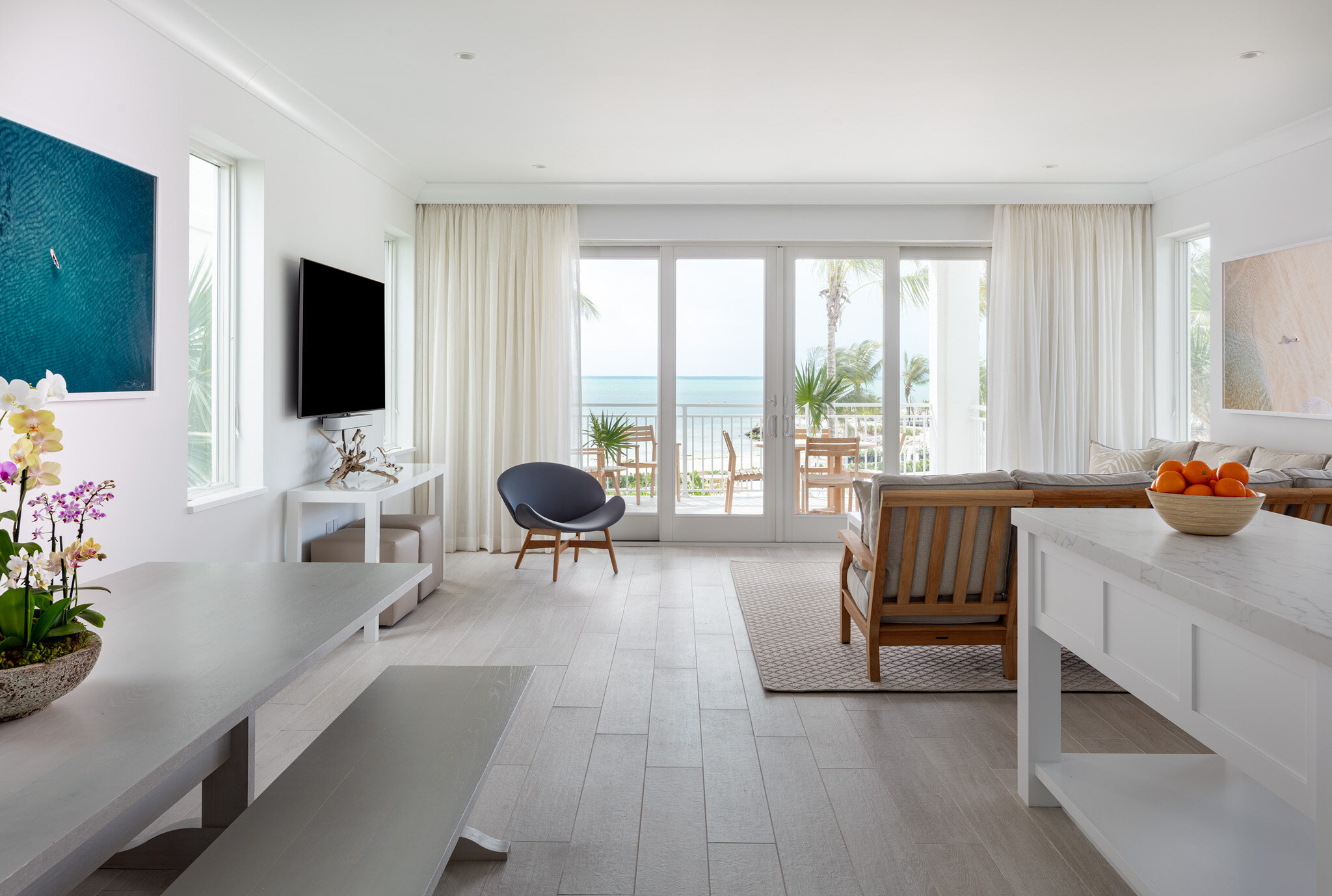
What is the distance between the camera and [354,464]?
4.13m

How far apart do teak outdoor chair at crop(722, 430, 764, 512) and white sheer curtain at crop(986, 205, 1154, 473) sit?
75.8 inches

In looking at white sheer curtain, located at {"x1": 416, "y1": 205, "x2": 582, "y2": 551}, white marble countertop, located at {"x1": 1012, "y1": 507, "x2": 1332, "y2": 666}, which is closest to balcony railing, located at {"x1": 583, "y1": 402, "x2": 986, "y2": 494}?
white sheer curtain, located at {"x1": 416, "y1": 205, "x2": 582, "y2": 551}

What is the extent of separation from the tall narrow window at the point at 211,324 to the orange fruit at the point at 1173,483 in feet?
11.4

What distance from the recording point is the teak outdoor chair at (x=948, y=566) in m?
3.05

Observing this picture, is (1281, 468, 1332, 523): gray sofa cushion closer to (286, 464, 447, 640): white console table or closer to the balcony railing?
the balcony railing

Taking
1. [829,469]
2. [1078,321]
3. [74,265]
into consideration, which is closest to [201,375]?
[74,265]

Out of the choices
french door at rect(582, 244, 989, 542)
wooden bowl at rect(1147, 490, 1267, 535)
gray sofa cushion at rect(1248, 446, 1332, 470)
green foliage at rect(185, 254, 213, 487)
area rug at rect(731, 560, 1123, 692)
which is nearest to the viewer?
wooden bowl at rect(1147, 490, 1267, 535)

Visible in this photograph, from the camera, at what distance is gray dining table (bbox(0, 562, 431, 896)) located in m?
0.93

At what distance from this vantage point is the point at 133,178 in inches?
109

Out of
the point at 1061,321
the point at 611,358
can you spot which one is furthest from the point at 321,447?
the point at 1061,321

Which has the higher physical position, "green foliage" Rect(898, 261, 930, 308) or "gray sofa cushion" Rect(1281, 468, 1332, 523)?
"green foliage" Rect(898, 261, 930, 308)

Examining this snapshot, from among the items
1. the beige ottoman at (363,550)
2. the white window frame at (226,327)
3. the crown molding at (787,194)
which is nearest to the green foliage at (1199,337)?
the crown molding at (787,194)

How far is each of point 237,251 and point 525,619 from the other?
87.7 inches

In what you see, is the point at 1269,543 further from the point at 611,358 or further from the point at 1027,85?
the point at 611,358
